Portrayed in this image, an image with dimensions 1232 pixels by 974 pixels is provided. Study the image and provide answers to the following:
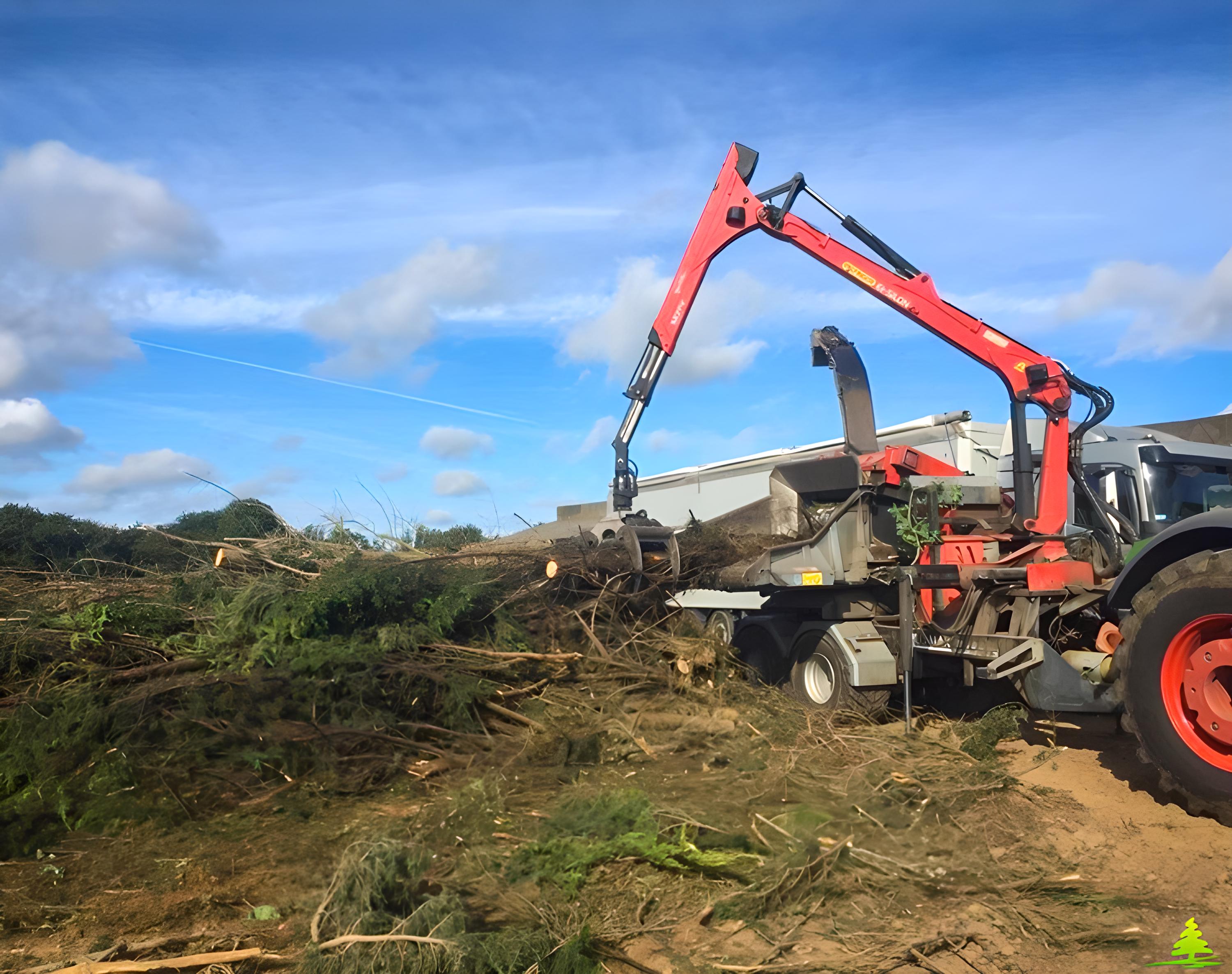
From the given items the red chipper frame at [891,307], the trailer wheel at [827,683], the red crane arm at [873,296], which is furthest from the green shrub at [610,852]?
the red crane arm at [873,296]

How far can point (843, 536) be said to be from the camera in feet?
26.1

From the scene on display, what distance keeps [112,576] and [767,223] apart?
706 cm

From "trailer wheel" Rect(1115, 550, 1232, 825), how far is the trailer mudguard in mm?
199

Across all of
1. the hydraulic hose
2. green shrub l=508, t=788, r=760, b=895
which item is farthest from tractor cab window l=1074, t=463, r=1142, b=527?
green shrub l=508, t=788, r=760, b=895

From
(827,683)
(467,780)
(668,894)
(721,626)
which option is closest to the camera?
(668,894)

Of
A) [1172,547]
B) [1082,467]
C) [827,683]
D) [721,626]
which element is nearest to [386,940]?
[1172,547]

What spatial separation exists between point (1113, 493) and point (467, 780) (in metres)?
5.93

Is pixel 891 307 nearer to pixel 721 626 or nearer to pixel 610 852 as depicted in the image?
pixel 721 626

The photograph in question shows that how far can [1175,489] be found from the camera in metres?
8.07

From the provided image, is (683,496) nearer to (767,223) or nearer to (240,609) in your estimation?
(767,223)

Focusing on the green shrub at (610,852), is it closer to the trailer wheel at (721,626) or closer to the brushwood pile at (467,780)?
the brushwood pile at (467,780)

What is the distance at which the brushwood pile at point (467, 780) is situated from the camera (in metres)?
3.71

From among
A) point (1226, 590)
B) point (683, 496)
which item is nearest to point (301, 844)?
point (1226, 590)

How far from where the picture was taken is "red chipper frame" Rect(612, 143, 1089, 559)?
25.2 ft
